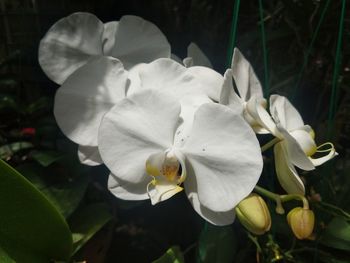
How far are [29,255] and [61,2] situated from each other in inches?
30.6

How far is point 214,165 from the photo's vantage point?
0.47 m

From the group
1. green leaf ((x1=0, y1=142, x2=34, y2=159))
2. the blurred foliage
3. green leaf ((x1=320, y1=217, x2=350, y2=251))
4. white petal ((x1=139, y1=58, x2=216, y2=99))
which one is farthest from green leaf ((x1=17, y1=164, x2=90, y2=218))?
green leaf ((x1=320, y1=217, x2=350, y2=251))

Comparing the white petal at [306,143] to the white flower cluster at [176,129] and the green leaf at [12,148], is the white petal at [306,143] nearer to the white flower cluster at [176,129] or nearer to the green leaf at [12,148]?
the white flower cluster at [176,129]

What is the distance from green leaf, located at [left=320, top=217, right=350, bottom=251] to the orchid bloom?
226mm

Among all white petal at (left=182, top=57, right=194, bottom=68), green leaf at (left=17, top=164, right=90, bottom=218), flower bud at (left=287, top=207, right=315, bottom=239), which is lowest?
green leaf at (left=17, top=164, right=90, bottom=218)

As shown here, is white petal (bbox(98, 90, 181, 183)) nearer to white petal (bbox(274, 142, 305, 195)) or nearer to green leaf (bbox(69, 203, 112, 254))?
white petal (bbox(274, 142, 305, 195))

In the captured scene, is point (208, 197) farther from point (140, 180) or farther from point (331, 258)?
point (331, 258)

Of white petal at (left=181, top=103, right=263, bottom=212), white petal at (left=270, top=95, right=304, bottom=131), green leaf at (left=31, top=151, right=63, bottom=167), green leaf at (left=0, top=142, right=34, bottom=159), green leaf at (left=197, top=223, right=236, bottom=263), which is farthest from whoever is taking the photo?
green leaf at (left=0, top=142, right=34, bottom=159)

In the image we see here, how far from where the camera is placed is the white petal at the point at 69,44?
59cm

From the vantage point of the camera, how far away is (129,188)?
0.51 meters

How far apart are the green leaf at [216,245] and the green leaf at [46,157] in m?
0.32

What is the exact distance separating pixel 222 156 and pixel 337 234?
0.35m

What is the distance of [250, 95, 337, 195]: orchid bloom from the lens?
1.58ft

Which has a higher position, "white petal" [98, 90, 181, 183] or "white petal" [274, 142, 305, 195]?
"white petal" [98, 90, 181, 183]
